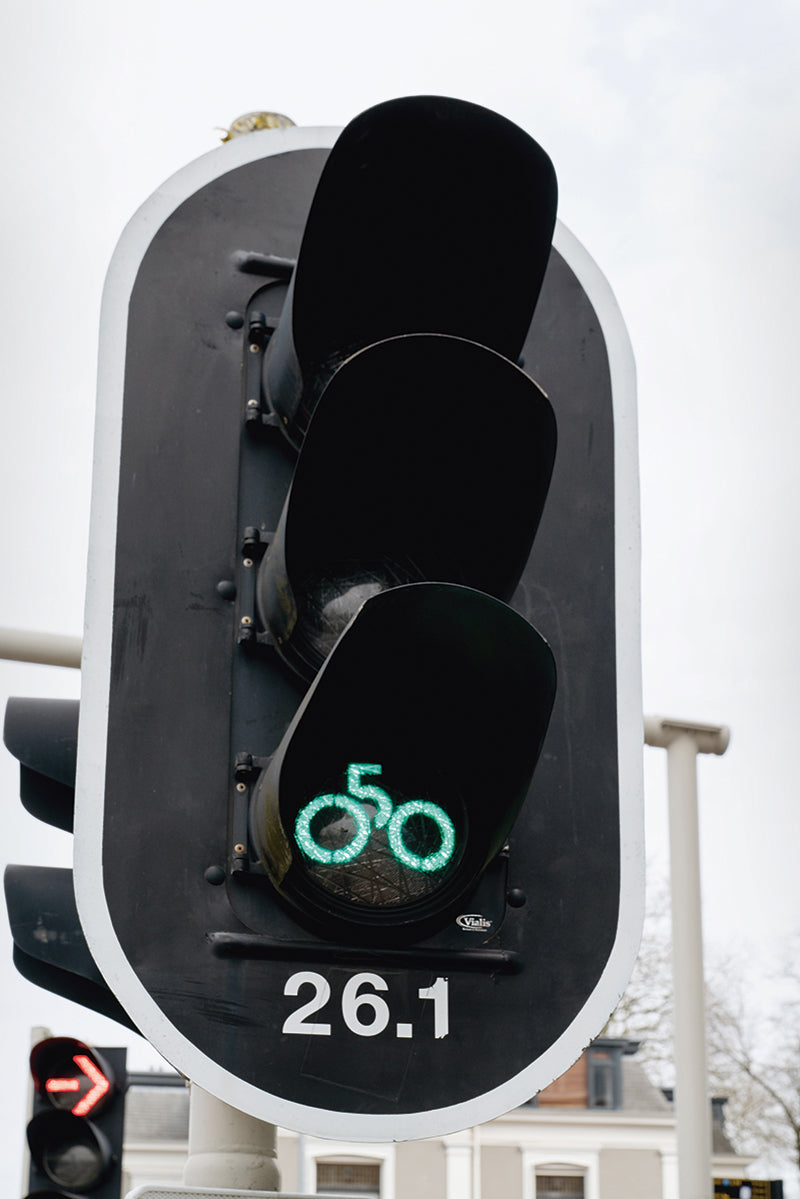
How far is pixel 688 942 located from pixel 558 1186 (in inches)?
1213

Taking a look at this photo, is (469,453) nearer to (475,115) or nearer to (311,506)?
(311,506)

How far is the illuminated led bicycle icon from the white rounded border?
0.31 m

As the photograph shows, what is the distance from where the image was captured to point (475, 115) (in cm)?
235

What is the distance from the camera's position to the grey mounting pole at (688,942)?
286 inches

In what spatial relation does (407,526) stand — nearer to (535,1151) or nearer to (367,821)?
(367,821)

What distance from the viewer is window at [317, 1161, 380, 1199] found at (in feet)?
114

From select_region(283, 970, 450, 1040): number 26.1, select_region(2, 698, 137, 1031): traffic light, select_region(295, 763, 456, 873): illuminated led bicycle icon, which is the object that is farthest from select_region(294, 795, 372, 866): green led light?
select_region(2, 698, 137, 1031): traffic light

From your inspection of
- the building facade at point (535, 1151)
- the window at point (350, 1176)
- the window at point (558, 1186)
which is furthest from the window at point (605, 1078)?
the window at point (350, 1176)

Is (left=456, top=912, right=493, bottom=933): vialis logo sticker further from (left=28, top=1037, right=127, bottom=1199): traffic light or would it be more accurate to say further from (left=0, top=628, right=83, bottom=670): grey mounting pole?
(left=28, top=1037, right=127, bottom=1199): traffic light

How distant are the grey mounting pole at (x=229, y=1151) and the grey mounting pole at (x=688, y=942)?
4918 mm

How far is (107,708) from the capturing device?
234cm

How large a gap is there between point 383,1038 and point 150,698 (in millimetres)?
563

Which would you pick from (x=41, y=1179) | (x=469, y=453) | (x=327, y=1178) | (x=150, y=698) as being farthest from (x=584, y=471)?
(x=327, y=1178)

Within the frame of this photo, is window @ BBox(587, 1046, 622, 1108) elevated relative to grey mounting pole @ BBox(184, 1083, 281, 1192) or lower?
lower
